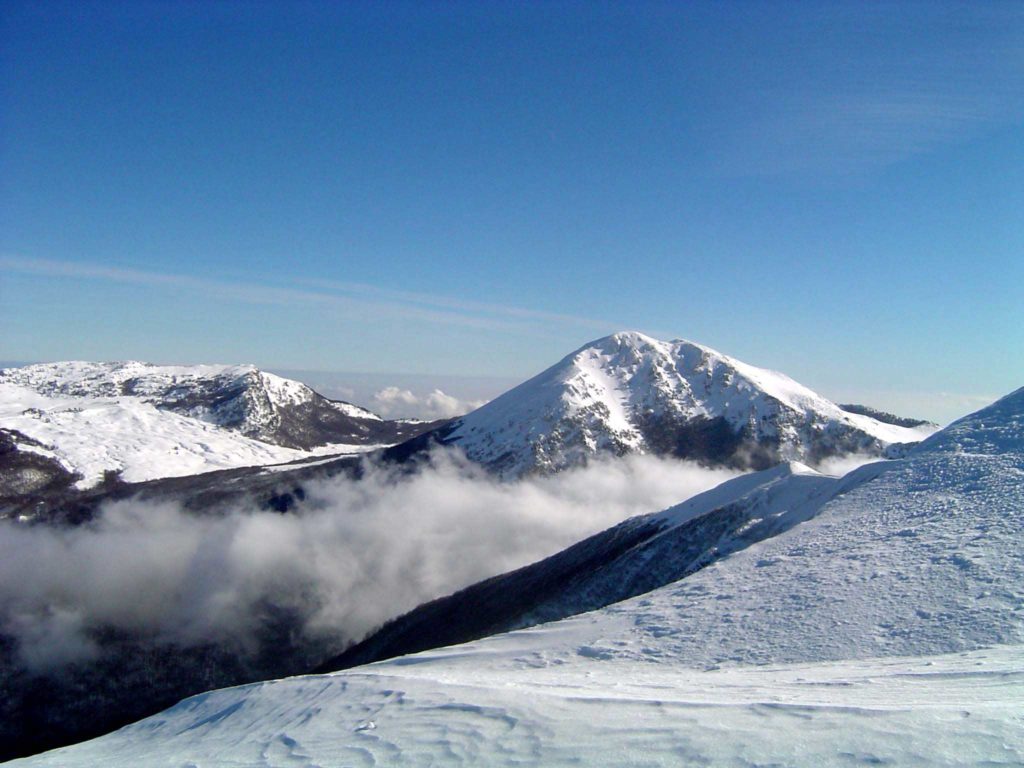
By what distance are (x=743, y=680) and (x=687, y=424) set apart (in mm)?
175177

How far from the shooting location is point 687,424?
186 meters

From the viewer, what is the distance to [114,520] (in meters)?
199

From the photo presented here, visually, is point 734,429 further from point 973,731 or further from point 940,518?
point 973,731

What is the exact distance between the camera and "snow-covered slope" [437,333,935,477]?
16612 centimetres

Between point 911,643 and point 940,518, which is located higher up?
point 940,518

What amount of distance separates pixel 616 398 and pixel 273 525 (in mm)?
104844

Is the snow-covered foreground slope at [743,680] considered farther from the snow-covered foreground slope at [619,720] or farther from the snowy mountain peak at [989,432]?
the snowy mountain peak at [989,432]

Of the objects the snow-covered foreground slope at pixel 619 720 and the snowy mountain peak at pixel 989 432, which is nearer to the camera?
the snow-covered foreground slope at pixel 619 720

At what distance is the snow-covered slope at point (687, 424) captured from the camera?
166m

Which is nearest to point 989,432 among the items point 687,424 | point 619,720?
point 619,720

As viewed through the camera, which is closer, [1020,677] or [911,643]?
[1020,677]

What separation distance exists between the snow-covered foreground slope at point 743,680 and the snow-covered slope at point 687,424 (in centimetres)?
14293

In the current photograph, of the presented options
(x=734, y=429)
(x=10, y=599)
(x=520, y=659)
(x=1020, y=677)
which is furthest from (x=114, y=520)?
(x=1020, y=677)

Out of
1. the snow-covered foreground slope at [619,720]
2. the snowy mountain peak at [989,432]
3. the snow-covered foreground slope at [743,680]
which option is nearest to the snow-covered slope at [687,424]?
the snowy mountain peak at [989,432]
